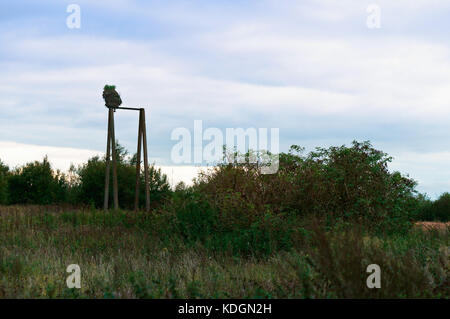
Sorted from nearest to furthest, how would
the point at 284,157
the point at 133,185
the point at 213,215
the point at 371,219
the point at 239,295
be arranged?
the point at 239,295 → the point at 213,215 → the point at 371,219 → the point at 284,157 → the point at 133,185

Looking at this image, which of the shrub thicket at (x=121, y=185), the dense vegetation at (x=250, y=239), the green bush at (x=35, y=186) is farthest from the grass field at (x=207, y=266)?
the green bush at (x=35, y=186)

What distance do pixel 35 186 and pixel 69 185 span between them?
5.70 feet

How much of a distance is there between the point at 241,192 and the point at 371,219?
309 cm

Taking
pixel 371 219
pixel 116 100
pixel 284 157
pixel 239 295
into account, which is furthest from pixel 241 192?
pixel 116 100

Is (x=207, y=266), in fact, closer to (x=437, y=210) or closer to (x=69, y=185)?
(x=437, y=210)

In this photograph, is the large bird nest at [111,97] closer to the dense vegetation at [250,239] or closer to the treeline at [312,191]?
the dense vegetation at [250,239]

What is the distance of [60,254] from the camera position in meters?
8.95

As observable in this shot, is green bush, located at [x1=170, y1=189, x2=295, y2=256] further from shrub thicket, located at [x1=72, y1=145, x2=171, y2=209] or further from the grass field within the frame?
shrub thicket, located at [x1=72, y1=145, x2=171, y2=209]

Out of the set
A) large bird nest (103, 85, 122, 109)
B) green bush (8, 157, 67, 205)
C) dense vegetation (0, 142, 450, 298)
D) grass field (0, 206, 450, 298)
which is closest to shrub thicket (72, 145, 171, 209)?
green bush (8, 157, 67, 205)

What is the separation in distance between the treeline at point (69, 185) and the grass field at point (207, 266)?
890 cm

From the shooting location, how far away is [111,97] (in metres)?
17.0
